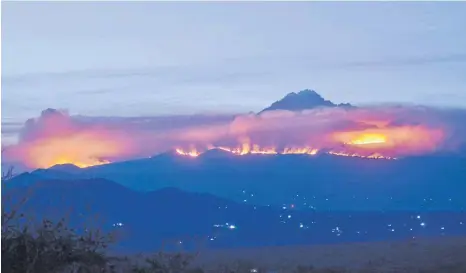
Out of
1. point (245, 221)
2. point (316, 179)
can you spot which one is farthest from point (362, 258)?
point (316, 179)

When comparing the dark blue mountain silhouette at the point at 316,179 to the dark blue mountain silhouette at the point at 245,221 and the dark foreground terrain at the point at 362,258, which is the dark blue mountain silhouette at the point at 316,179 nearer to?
the dark blue mountain silhouette at the point at 245,221

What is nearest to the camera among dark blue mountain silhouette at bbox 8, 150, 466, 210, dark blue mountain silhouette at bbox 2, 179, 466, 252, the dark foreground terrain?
the dark foreground terrain

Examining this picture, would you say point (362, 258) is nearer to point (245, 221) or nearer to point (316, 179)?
point (245, 221)

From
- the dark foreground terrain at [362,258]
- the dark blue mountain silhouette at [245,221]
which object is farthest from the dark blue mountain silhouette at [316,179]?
the dark foreground terrain at [362,258]

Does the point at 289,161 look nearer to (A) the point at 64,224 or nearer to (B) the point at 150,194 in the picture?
(B) the point at 150,194

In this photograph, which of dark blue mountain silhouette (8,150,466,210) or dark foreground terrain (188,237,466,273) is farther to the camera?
dark blue mountain silhouette (8,150,466,210)

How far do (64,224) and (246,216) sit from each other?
4291 centimetres

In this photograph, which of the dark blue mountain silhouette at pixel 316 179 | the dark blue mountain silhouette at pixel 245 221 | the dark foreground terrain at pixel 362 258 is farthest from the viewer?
the dark blue mountain silhouette at pixel 316 179

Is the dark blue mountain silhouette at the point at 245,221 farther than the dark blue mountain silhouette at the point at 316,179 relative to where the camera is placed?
No

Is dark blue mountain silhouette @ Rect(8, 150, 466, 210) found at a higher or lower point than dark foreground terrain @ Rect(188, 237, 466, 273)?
higher

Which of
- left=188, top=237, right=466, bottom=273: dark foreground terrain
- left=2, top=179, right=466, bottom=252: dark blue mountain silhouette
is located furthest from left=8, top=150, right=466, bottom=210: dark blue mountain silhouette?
left=188, top=237, right=466, bottom=273: dark foreground terrain

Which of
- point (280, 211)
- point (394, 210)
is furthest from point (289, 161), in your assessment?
point (280, 211)

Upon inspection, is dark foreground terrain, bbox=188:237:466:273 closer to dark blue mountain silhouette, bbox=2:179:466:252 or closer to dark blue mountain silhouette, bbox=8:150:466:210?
dark blue mountain silhouette, bbox=2:179:466:252

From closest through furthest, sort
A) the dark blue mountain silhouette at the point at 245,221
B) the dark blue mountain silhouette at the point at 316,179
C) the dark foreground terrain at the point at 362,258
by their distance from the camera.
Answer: the dark foreground terrain at the point at 362,258
the dark blue mountain silhouette at the point at 245,221
the dark blue mountain silhouette at the point at 316,179
